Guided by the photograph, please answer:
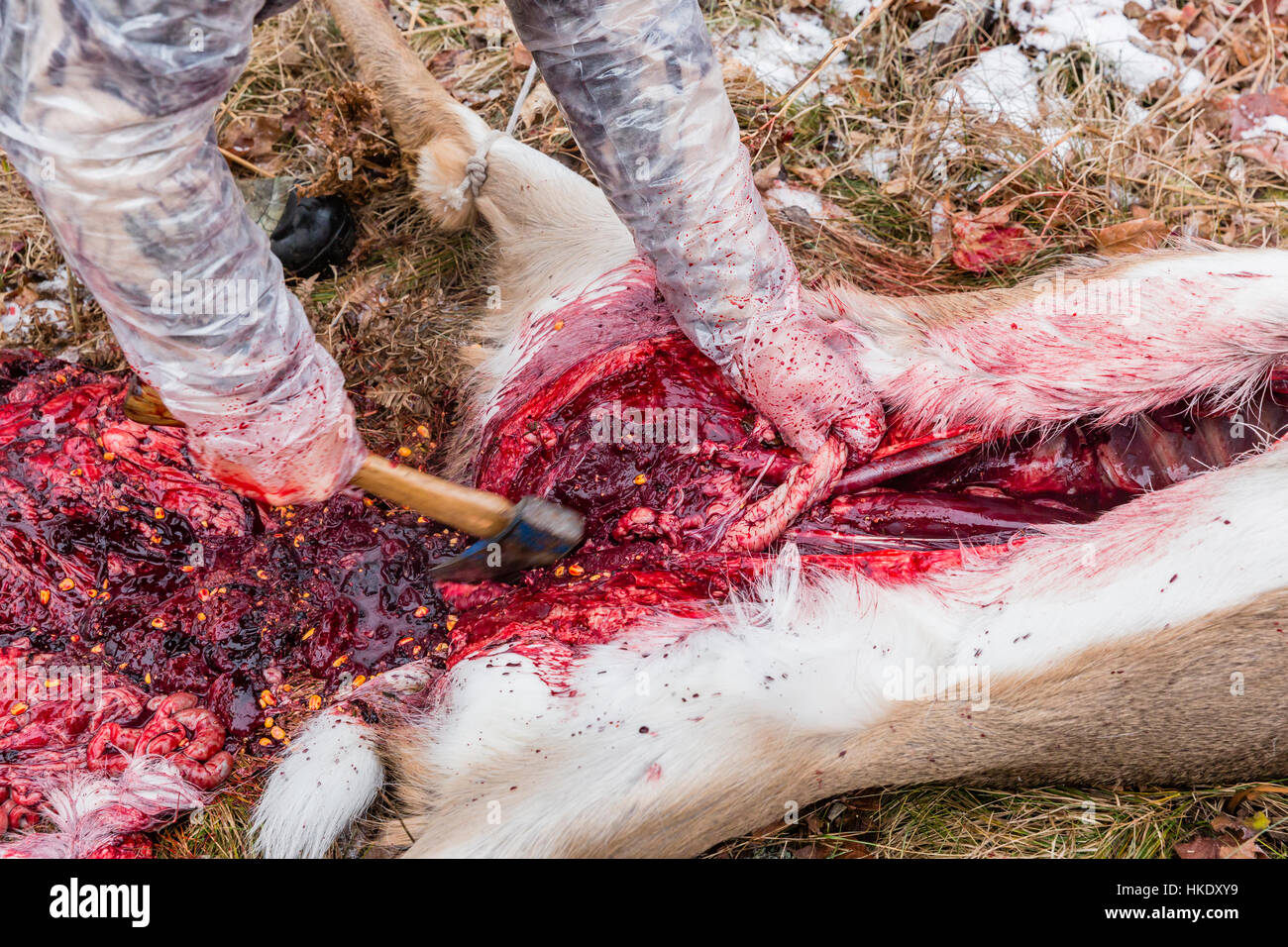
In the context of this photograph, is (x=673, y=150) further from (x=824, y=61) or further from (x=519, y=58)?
(x=519, y=58)

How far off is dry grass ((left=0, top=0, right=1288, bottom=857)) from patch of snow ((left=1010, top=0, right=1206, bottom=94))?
53 mm

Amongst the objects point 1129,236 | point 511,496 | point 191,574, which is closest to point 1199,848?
point 1129,236

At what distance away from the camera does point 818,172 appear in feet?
11.3

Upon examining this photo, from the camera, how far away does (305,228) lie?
3.26 metres

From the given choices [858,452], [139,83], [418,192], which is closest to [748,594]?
[858,452]

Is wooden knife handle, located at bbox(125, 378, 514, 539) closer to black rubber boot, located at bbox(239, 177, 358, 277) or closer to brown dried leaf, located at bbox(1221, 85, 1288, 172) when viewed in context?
black rubber boot, located at bbox(239, 177, 358, 277)

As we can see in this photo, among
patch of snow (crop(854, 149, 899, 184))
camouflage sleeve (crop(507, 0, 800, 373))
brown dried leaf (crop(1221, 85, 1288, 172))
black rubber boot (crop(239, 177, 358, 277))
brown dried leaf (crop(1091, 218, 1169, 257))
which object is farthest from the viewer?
patch of snow (crop(854, 149, 899, 184))

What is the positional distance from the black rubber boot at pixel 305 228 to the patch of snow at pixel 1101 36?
8.69 ft

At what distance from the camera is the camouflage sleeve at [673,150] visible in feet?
6.12

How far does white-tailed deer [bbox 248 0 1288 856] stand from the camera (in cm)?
189

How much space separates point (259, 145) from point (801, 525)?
2658 millimetres

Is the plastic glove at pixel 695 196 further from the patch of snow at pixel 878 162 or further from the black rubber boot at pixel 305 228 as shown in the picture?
the black rubber boot at pixel 305 228

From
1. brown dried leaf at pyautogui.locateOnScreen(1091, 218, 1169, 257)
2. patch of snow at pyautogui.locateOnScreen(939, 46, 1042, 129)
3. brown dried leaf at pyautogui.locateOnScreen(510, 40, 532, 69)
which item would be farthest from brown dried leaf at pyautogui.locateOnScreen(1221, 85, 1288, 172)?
brown dried leaf at pyautogui.locateOnScreen(510, 40, 532, 69)

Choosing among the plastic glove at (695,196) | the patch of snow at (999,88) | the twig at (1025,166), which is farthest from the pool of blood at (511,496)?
the patch of snow at (999,88)
